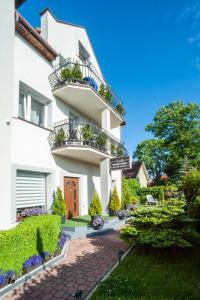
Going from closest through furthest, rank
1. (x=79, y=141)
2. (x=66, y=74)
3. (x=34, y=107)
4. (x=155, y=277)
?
(x=155, y=277)
(x=34, y=107)
(x=79, y=141)
(x=66, y=74)

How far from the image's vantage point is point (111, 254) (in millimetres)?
7543

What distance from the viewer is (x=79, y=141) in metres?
11.8

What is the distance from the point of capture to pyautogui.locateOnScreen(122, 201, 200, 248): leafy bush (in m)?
6.66

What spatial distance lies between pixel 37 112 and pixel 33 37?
130 inches

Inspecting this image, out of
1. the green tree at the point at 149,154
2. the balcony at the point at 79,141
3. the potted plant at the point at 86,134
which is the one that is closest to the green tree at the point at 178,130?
the green tree at the point at 149,154

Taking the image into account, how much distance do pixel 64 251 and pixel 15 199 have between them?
2.61 m

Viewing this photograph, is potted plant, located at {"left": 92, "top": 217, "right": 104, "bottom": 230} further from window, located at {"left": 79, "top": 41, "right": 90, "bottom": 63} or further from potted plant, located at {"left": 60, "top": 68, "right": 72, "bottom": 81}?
window, located at {"left": 79, "top": 41, "right": 90, "bottom": 63}

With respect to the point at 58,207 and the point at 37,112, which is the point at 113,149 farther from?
the point at 58,207

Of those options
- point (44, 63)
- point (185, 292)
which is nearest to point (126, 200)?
point (44, 63)

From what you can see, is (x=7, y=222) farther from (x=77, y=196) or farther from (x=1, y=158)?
(x=77, y=196)

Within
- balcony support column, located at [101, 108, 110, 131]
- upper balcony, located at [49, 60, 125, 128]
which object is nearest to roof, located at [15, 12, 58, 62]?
upper balcony, located at [49, 60, 125, 128]

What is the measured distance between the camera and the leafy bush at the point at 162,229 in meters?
6.66

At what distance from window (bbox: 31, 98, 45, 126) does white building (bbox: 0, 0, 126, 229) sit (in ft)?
0.16

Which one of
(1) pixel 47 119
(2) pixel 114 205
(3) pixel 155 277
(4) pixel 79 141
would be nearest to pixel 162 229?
(3) pixel 155 277
